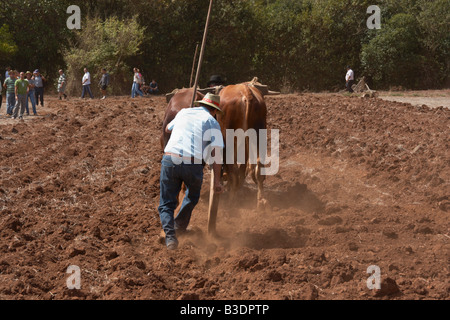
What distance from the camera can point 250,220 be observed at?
324 inches

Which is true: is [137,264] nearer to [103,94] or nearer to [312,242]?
[312,242]

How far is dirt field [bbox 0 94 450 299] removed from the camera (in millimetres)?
5555

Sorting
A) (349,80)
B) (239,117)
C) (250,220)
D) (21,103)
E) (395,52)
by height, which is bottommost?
(250,220)

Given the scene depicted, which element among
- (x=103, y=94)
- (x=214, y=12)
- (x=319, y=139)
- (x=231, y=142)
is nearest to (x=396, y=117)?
(x=319, y=139)

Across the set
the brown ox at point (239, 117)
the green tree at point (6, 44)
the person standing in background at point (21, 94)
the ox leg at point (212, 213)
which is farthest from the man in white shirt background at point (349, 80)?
the ox leg at point (212, 213)

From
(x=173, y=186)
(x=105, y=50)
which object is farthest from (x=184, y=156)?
(x=105, y=50)

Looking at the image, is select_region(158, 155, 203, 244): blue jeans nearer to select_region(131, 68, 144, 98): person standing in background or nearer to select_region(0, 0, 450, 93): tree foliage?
select_region(131, 68, 144, 98): person standing in background

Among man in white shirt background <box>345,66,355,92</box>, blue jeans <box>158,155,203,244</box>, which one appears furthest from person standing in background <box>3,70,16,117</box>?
man in white shirt background <box>345,66,355,92</box>

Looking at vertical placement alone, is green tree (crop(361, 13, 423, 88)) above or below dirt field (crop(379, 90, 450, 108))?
above

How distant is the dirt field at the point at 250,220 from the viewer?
5555 millimetres

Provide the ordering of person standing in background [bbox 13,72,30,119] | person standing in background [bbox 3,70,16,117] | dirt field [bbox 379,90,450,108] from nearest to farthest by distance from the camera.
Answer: person standing in background [bbox 13,72,30,119]
person standing in background [bbox 3,70,16,117]
dirt field [bbox 379,90,450,108]

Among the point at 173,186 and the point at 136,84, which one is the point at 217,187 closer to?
the point at 173,186

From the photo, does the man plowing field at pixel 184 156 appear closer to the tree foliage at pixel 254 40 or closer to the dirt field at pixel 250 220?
the dirt field at pixel 250 220

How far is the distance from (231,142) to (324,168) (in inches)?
117
